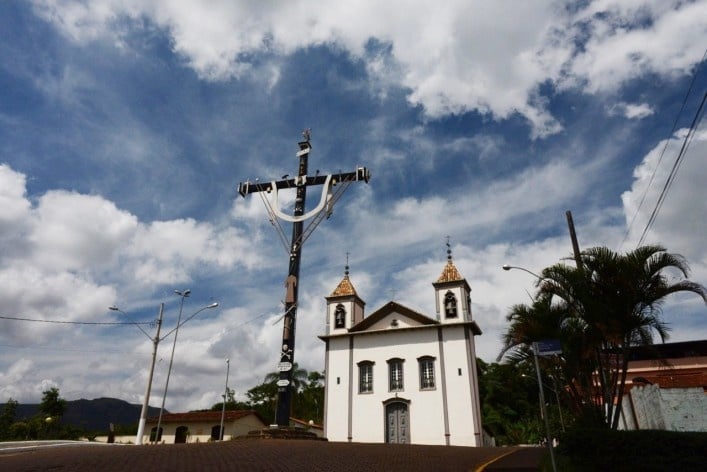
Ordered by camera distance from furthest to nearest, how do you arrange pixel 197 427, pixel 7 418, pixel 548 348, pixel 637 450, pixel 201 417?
pixel 7 418, pixel 201 417, pixel 197 427, pixel 548 348, pixel 637 450

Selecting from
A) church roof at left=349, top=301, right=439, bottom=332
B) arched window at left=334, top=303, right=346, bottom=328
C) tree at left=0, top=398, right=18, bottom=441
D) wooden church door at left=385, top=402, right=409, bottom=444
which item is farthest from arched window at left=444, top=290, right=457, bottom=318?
tree at left=0, top=398, right=18, bottom=441

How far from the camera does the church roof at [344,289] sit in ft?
108

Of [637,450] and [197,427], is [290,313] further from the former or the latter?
[197,427]

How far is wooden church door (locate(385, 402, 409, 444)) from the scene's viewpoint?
27.6 m

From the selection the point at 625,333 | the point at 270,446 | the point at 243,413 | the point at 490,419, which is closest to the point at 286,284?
the point at 270,446

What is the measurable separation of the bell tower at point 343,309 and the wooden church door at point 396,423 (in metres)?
5.82

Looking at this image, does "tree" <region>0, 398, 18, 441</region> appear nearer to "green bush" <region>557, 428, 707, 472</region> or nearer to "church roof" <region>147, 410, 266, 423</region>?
"church roof" <region>147, 410, 266, 423</region>

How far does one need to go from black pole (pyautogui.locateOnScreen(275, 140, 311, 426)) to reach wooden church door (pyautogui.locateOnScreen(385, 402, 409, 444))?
344 inches

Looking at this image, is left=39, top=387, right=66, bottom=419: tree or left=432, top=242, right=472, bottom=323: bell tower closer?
left=432, top=242, right=472, bottom=323: bell tower

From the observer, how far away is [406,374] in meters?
29.2

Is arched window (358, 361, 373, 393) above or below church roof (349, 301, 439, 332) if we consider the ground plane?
below

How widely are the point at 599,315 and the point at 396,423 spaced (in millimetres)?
19050

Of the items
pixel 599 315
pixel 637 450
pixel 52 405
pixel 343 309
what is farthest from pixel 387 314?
pixel 52 405

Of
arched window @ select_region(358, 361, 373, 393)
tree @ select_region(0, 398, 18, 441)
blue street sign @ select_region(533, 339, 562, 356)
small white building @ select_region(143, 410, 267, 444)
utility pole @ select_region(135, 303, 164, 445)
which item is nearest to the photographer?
blue street sign @ select_region(533, 339, 562, 356)
